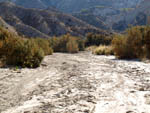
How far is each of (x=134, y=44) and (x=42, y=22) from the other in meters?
79.4

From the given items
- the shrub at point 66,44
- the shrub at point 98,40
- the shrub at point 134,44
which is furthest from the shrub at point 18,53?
the shrub at point 98,40

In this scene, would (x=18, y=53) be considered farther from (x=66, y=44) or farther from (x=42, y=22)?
(x=42, y=22)

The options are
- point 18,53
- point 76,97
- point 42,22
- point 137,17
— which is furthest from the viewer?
point 137,17

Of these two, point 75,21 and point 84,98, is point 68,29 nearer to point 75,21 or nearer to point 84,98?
point 75,21

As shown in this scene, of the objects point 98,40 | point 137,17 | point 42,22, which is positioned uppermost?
point 137,17

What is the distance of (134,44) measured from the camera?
1254 cm

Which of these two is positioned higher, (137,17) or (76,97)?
(137,17)

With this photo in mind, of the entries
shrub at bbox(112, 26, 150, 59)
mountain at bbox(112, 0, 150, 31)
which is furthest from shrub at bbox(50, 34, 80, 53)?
mountain at bbox(112, 0, 150, 31)

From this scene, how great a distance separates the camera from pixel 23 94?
4.88 metres

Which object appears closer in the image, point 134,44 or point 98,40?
point 134,44

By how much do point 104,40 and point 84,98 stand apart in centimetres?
3048

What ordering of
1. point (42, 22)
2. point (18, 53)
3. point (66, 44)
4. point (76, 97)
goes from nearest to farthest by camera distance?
point (76, 97), point (18, 53), point (66, 44), point (42, 22)

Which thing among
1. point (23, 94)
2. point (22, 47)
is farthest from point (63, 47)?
point (23, 94)

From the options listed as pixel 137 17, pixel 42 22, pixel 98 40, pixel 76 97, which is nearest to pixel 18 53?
pixel 76 97
